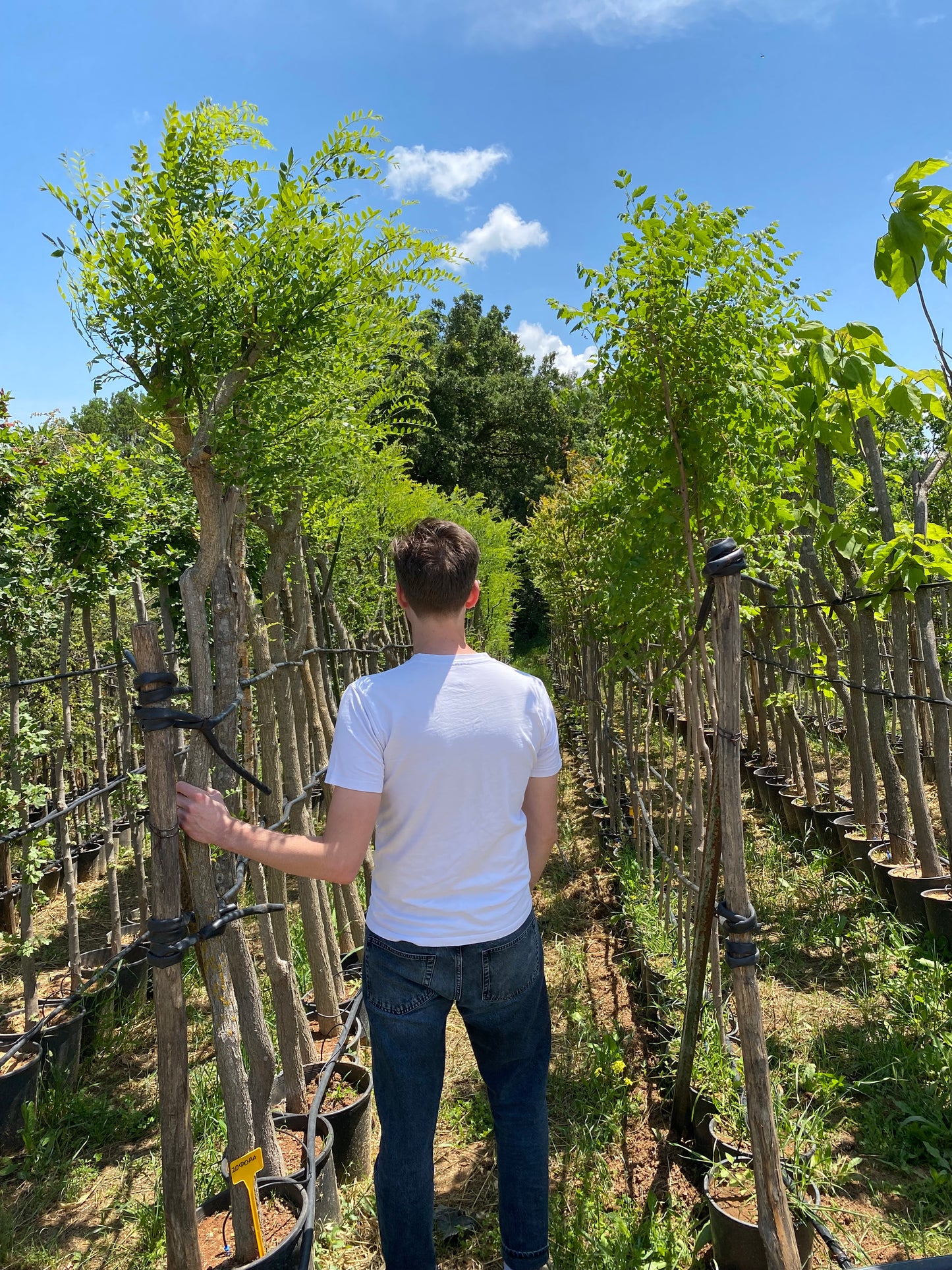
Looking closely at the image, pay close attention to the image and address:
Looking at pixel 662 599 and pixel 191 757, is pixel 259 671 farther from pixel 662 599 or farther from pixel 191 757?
pixel 662 599

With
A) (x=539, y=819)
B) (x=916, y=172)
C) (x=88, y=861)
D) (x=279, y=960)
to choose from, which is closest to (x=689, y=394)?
(x=916, y=172)

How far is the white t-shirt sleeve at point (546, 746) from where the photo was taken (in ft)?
6.31

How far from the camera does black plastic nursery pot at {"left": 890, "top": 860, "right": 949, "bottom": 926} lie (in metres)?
4.12

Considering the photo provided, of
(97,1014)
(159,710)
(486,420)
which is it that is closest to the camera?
(159,710)

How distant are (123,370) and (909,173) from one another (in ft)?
6.63

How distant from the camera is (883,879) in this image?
14.7ft

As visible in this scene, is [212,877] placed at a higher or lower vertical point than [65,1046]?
higher

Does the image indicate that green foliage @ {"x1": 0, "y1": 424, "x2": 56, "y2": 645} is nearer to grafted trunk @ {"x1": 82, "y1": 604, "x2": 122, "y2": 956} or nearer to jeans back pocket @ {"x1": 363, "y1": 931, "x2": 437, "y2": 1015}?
grafted trunk @ {"x1": 82, "y1": 604, "x2": 122, "y2": 956}

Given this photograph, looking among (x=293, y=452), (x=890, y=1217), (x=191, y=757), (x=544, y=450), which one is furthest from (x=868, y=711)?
(x=544, y=450)

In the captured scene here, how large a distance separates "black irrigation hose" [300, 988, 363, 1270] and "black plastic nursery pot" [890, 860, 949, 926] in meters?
2.82

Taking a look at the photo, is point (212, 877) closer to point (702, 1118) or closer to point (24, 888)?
point (702, 1118)

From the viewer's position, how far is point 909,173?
6.20 ft

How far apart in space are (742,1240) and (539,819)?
1274mm

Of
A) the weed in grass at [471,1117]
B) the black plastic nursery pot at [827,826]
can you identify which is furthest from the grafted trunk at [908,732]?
the weed in grass at [471,1117]
